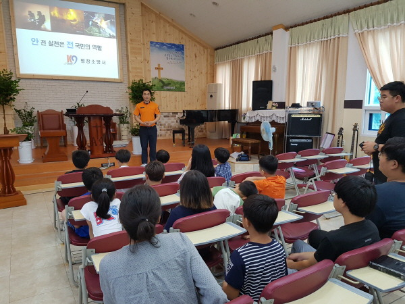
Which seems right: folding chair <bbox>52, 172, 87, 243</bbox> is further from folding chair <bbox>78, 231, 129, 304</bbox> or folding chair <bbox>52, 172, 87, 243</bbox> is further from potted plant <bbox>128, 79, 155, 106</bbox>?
potted plant <bbox>128, 79, 155, 106</bbox>

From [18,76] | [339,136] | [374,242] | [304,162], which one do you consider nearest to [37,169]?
[18,76]

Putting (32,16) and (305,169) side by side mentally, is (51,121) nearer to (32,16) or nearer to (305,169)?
(32,16)

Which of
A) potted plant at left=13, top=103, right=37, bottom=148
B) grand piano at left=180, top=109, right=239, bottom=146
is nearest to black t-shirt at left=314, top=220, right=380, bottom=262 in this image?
grand piano at left=180, top=109, right=239, bottom=146

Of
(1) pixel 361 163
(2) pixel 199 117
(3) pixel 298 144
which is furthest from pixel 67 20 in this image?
(1) pixel 361 163

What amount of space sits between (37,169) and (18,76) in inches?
138

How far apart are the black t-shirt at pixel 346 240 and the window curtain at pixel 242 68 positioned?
276 inches

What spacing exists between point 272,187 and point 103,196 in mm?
1424

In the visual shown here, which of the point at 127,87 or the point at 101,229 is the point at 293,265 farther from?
the point at 127,87

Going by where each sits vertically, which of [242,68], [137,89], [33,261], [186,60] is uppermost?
[186,60]

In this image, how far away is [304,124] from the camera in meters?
6.50

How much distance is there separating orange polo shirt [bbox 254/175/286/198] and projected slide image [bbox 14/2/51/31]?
743 centimetres

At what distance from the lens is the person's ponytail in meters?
1.83

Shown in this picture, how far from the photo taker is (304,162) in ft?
14.2

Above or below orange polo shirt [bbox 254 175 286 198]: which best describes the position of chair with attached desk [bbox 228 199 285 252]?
below
